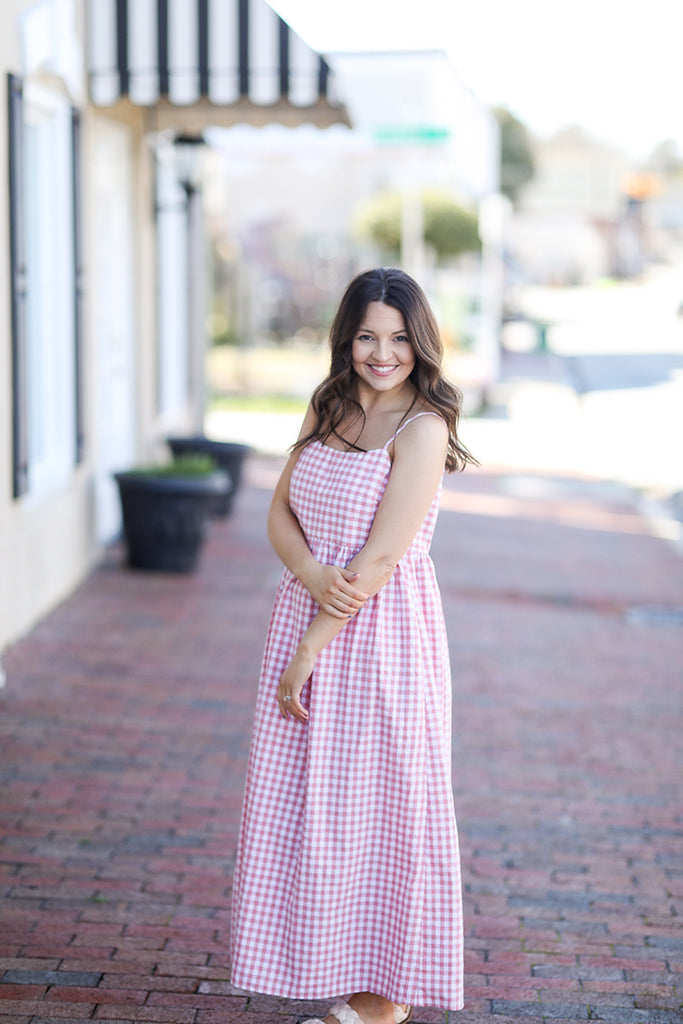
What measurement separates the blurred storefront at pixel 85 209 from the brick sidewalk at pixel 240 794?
65 cm

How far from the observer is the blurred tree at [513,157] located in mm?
60094

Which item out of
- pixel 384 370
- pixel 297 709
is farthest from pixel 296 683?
pixel 384 370

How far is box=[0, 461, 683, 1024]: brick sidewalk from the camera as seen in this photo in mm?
3285

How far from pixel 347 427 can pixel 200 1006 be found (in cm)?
149

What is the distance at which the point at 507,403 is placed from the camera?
64.1 feet

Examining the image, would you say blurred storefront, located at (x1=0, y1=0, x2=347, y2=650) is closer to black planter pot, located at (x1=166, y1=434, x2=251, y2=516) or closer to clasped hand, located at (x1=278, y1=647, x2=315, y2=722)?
black planter pot, located at (x1=166, y1=434, x2=251, y2=516)

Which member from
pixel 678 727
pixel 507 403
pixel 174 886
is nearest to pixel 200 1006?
pixel 174 886

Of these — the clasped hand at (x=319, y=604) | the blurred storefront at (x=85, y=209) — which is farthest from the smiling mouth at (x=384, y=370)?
the blurred storefront at (x=85, y=209)

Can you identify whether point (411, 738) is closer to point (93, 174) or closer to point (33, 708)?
point (33, 708)

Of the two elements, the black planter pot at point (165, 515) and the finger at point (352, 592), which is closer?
the finger at point (352, 592)

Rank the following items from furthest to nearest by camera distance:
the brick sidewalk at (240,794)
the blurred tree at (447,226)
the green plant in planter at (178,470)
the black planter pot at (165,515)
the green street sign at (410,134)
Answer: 1. the blurred tree at (447,226)
2. the green street sign at (410,134)
3. the green plant in planter at (178,470)
4. the black planter pot at (165,515)
5. the brick sidewalk at (240,794)

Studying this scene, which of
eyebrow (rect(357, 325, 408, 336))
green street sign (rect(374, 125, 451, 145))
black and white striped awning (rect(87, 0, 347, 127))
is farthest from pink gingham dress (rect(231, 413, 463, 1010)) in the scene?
green street sign (rect(374, 125, 451, 145))

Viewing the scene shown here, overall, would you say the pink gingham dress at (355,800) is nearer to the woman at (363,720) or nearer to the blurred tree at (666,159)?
the woman at (363,720)

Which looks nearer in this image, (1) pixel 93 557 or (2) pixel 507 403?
(1) pixel 93 557
